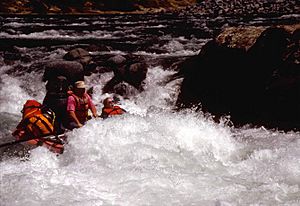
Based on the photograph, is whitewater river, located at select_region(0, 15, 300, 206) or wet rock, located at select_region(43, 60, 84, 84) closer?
whitewater river, located at select_region(0, 15, 300, 206)

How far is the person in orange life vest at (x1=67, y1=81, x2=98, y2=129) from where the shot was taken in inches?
318

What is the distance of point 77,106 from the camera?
27.5 ft

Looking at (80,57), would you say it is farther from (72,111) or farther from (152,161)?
(152,161)

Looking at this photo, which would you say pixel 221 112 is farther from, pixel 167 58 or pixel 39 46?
pixel 39 46

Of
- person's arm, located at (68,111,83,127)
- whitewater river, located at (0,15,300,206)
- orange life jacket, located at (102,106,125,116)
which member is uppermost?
person's arm, located at (68,111,83,127)

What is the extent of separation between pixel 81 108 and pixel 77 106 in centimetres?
10

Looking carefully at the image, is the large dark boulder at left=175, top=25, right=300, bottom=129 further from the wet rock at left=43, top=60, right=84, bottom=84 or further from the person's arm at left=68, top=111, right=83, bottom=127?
the person's arm at left=68, top=111, right=83, bottom=127

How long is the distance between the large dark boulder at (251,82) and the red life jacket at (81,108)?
128 inches

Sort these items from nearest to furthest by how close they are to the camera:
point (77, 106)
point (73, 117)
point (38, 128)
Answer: point (38, 128)
point (73, 117)
point (77, 106)

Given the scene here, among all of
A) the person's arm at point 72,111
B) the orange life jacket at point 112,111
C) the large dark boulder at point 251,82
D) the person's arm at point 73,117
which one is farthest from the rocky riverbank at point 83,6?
the person's arm at point 73,117

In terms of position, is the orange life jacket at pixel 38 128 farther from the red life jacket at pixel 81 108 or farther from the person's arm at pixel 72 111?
the red life jacket at pixel 81 108

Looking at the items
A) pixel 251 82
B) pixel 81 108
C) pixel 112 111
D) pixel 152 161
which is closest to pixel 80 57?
pixel 112 111

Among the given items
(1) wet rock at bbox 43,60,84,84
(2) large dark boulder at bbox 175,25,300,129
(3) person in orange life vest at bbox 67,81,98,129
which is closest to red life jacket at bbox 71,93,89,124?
(3) person in orange life vest at bbox 67,81,98,129

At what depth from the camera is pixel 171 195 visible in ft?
18.4
